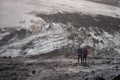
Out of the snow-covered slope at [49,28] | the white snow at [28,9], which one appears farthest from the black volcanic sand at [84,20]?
the white snow at [28,9]

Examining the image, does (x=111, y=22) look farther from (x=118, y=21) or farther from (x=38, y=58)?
(x=38, y=58)

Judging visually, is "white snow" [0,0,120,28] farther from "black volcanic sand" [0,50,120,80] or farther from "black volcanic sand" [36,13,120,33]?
"black volcanic sand" [0,50,120,80]

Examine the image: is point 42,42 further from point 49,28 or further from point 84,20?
point 84,20

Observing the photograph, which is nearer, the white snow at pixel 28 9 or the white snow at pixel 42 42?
the white snow at pixel 42 42

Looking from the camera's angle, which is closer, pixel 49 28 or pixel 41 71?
pixel 41 71

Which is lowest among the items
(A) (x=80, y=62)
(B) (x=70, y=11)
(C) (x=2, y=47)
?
(A) (x=80, y=62)

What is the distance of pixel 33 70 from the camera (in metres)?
9.80

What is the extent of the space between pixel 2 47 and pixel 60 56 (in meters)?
4.11

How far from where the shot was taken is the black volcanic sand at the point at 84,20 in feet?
60.5

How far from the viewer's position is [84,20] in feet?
64.7

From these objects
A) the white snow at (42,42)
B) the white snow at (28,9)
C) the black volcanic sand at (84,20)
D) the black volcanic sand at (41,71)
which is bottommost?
the black volcanic sand at (41,71)

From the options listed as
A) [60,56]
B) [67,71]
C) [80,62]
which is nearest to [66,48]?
[60,56]

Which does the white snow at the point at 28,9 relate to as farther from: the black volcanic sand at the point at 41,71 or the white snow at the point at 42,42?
the black volcanic sand at the point at 41,71

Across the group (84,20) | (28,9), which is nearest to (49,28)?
(28,9)
